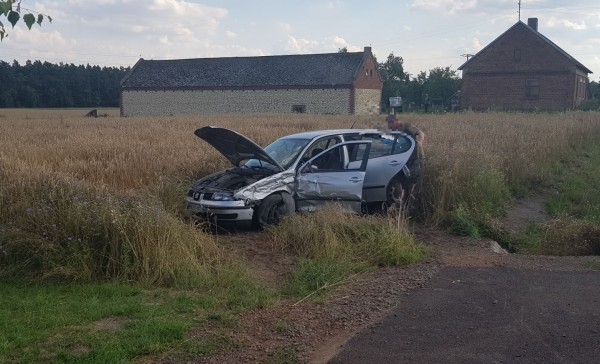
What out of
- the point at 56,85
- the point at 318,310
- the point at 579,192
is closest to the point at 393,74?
the point at 56,85

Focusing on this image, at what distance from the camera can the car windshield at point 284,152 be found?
11523mm

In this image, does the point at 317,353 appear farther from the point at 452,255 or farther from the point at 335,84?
the point at 335,84

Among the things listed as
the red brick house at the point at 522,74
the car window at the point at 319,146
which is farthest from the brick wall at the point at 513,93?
the car window at the point at 319,146

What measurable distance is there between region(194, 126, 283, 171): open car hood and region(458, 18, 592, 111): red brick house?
47.2m

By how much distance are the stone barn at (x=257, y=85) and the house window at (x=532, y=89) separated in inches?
569

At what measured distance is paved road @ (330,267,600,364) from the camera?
5.64 meters

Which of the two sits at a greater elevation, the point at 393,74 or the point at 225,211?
the point at 393,74

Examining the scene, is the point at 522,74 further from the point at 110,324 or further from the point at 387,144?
the point at 110,324

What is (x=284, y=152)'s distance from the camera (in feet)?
39.4

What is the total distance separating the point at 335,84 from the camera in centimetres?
6181

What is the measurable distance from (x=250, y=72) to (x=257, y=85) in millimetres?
2274

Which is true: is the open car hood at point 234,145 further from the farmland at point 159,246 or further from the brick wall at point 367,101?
the brick wall at point 367,101

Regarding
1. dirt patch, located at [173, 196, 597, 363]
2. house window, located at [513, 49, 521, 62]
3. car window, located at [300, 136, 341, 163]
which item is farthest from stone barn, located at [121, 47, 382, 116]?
dirt patch, located at [173, 196, 597, 363]

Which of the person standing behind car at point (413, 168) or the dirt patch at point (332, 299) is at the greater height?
the person standing behind car at point (413, 168)
